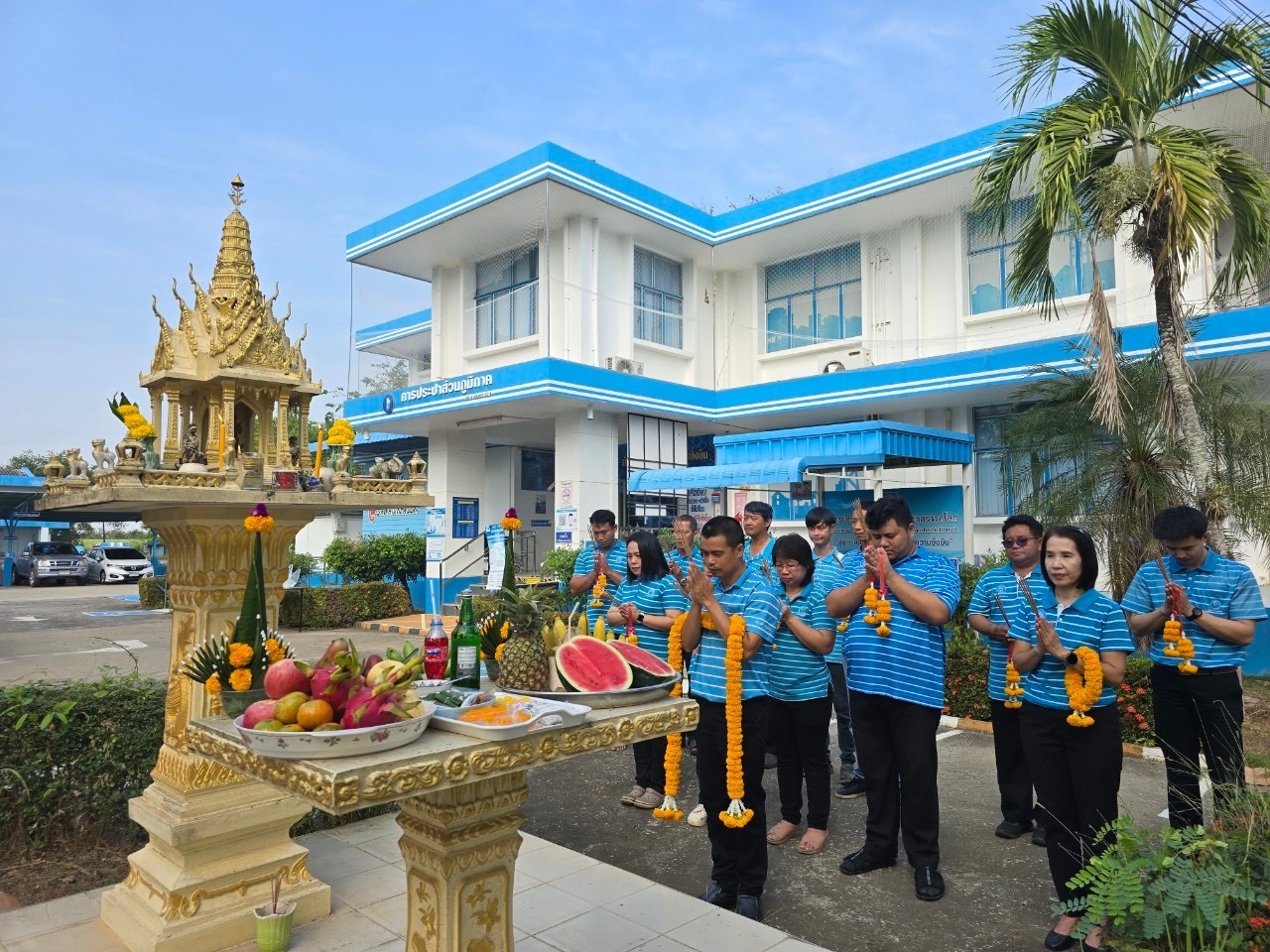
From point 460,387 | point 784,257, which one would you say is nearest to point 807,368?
point 784,257

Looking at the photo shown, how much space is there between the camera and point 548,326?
14.9 meters

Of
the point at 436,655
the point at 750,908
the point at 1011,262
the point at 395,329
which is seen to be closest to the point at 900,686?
the point at 750,908

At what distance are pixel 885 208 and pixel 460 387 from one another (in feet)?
26.7

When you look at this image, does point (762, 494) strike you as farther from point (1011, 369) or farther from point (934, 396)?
point (1011, 369)

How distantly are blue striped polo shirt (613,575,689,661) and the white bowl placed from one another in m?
3.27

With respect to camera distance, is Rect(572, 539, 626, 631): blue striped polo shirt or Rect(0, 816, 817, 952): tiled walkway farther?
Rect(572, 539, 626, 631): blue striped polo shirt

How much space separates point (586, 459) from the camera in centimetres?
1560

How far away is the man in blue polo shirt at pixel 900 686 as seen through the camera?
4.23 m

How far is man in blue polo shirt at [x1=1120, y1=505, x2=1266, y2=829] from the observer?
4.11 meters

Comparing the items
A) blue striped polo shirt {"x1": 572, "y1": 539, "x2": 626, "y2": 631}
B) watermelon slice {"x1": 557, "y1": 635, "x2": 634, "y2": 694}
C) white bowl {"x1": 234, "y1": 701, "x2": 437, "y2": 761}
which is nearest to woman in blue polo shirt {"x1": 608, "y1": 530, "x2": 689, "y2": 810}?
blue striped polo shirt {"x1": 572, "y1": 539, "x2": 626, "y2": 631}

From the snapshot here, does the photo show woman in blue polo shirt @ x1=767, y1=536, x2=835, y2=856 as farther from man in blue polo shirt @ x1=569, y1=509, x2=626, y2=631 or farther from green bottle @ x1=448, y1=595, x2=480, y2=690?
green bottle @ x1=448, y1=595, x2=480, y2=690

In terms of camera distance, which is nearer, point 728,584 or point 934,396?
point 728,584

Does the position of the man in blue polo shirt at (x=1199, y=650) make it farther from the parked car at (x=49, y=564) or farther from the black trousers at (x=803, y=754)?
the parked car at (x=49, y=564)

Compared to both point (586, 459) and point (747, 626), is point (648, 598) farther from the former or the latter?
point (586, 459)
